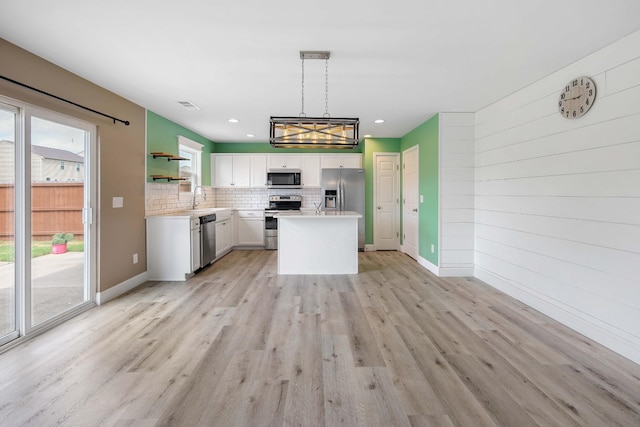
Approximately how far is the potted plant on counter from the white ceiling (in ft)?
5.44

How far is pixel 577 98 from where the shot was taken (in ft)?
8.89

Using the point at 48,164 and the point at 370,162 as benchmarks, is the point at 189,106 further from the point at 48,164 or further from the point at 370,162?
the point at 370,162

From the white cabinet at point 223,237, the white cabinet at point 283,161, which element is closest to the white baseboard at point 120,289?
the white cabinet at point 223,237

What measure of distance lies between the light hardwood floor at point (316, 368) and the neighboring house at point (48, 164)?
55.5 inches

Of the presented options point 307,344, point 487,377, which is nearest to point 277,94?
point 307,344

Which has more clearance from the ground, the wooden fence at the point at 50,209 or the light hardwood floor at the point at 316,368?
the wooden fence at the point at 50,209

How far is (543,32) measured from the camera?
2.27 metres

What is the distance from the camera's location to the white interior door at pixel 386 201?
646 cm

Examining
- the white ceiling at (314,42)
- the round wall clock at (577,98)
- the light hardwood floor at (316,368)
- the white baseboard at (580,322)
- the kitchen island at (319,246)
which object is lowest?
the light hardwood floor at (316,368)

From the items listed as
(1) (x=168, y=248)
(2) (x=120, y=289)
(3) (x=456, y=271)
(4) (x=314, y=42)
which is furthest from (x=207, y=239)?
(3) (x=456, y=271)

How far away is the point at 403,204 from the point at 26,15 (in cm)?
583

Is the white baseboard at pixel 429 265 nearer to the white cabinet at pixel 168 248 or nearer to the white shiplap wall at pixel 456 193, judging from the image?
the white shiplap wall at pixel 456 193

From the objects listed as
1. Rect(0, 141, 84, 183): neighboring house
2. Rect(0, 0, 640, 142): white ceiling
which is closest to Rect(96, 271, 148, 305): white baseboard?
Rect(0, 141, 84, 183): neighboring house

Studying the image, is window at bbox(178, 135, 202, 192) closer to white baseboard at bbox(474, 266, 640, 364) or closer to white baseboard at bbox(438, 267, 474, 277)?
white baseboard at bbox(438, 267, 474, 277)
